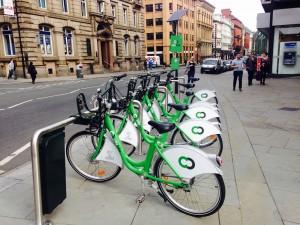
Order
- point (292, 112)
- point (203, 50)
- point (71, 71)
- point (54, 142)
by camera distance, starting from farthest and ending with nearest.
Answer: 1. point (203, 50)
2. point (71, 71)
3. point (292, 112)
4. point (54, 142)

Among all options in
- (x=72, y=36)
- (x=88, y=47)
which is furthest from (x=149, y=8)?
(x=72, y=36)

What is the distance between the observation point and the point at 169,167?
10.2 feet

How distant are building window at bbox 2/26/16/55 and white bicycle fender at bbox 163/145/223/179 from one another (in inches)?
1032

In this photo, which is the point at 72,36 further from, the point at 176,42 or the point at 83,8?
the point at 176,42

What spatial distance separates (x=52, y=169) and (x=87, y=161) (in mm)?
1140

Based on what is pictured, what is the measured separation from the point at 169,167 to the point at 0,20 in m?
26.4

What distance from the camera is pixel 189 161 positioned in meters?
2.98

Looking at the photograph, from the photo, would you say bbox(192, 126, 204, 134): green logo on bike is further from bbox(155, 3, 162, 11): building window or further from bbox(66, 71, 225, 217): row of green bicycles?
bbox(155, 3, 162, 11): building window

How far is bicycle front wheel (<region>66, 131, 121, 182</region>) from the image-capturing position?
390cm

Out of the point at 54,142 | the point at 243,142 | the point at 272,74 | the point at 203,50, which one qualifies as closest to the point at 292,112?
the point at 243,142

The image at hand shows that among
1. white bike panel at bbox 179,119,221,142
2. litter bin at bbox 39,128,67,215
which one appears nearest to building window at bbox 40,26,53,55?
white bike panel at bbox 179,119,221,142

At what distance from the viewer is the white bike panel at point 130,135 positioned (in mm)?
4148

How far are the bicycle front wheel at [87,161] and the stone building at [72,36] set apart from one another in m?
22.8

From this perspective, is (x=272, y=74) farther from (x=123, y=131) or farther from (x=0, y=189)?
(x=0, y=189)
